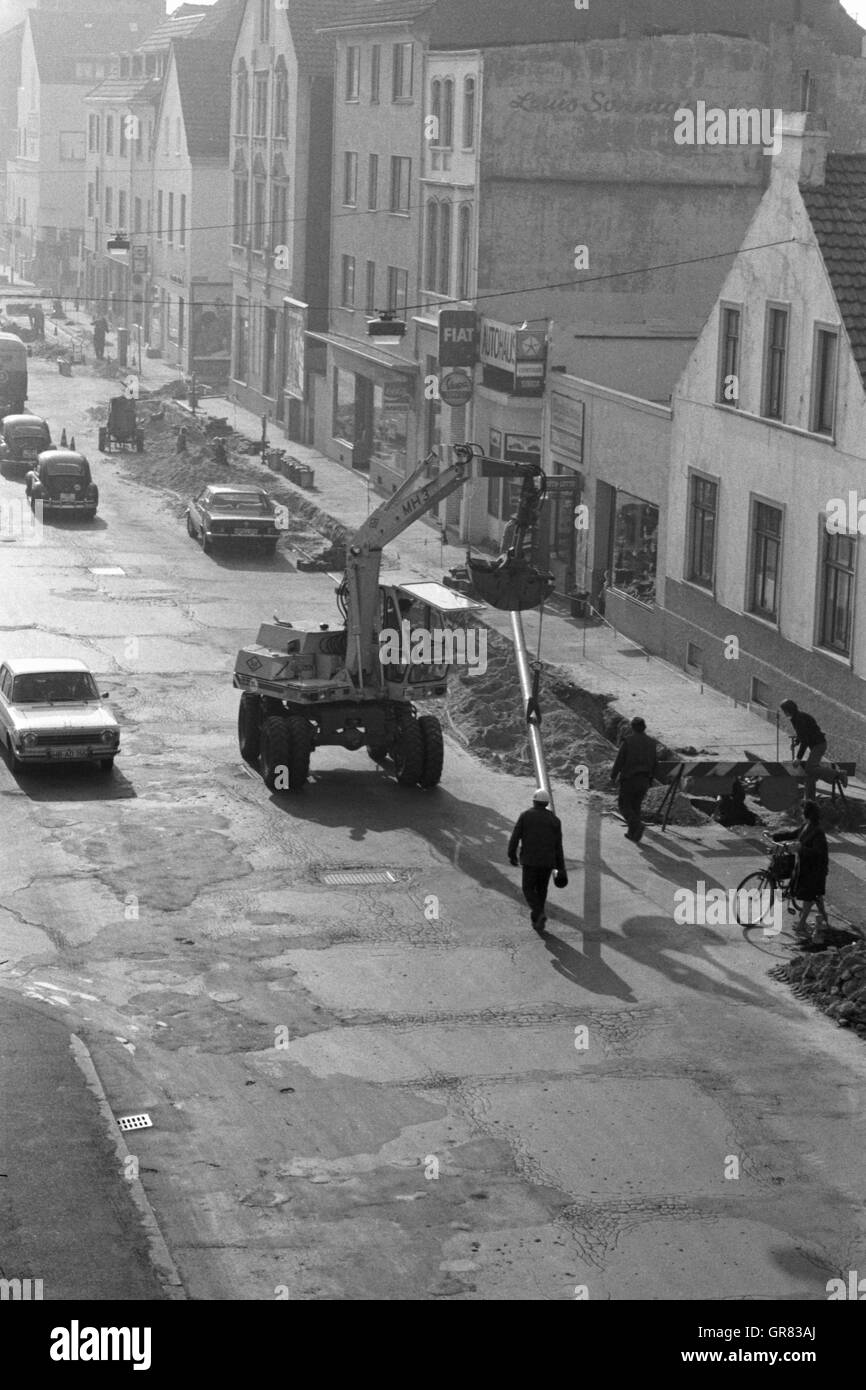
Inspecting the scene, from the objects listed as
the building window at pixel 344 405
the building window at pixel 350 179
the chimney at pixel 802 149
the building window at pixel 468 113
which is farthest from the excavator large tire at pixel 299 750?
the building window at pixel 350 179

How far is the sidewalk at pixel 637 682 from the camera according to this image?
30828 mm

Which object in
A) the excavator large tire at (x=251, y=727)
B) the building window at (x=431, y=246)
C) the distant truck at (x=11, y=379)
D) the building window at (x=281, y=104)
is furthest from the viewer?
the distant truck at (x=11, y=379)

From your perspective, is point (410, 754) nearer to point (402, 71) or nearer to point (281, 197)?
point (402, 71)

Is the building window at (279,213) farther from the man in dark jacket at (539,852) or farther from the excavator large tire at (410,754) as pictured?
the man in dark jacket at (539,852)

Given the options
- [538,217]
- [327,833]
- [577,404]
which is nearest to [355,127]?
[538,217]

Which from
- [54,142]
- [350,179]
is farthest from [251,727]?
[54,142]

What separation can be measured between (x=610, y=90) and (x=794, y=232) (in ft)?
62.7

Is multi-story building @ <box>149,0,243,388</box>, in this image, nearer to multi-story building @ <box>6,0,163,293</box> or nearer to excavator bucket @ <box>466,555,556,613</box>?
multi-story building @ <box>6,0,163,293</box>

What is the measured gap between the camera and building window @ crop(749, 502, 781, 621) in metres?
32.4

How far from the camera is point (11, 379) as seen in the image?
237 feet

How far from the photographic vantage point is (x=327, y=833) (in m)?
27.1

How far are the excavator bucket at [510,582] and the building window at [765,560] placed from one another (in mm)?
7638

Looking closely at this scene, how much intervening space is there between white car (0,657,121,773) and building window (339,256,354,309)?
31.0m

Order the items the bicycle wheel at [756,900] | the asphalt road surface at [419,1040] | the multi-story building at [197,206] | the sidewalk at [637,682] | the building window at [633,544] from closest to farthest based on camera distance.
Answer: the asphalt road surface at [419,1040], the bicycle wheel at [756,900], the sidewalk at [637,682], the building window at [633,544], the multi-story building at [197,206]
